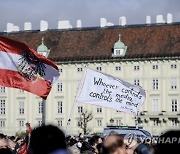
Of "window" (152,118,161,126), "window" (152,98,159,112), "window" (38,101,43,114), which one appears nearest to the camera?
"window" (152,118,161,126)

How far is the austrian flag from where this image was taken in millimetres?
17203

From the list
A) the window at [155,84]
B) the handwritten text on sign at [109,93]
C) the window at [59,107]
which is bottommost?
the handwritten text on sign at [109,93]

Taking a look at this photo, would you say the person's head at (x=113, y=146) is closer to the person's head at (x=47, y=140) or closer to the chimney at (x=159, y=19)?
the person's head at (x=47, y=140)

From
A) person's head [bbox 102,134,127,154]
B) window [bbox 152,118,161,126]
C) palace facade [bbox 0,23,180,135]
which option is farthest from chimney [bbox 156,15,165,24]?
person's head [bbox 102,134,127,154]

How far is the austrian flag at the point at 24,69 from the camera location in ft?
56.4

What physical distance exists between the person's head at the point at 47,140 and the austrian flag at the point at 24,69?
11.3 meters

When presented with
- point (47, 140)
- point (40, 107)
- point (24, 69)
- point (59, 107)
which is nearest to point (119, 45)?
point (59, 107)

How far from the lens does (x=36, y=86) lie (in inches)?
679

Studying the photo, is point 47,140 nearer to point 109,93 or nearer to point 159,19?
point 109,93

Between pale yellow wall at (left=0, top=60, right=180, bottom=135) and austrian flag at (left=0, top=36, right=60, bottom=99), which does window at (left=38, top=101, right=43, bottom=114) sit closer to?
pale yellow wall at (left=0, top=60, right=180, bottom=135)

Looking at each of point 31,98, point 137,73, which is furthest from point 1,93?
point 137,73

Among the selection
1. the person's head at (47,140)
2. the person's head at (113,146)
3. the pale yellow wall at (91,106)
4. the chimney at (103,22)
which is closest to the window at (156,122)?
the pale yellow wall at (91,106)

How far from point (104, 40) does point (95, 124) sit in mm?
9428

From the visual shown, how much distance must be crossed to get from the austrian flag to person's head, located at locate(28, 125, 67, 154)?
1135 centimetres
